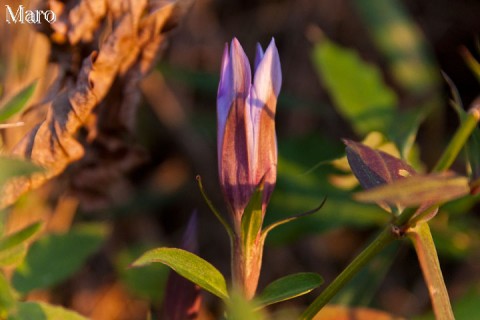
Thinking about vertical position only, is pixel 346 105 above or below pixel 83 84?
below

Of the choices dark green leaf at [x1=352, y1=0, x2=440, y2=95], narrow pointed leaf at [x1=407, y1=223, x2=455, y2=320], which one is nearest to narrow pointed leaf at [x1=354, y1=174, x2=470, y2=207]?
narrow pointed leaf at [x1=407, y1=223, x2=455, y2=320]

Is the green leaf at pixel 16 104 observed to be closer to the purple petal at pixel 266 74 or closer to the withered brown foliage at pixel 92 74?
the withered brown foliage at pixel 92 74

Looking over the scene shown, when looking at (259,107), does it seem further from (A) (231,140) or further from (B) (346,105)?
(B) (346,105)

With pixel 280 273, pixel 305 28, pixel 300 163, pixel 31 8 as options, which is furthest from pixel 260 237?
pixel 305 28

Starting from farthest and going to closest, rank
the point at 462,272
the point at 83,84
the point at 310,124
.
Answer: the point at 310,124
the point at 462,272
the point at 83,84

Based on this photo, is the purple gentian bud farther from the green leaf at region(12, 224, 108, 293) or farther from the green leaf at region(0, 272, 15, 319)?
the green leaf at region(12, 224, 108, 293)

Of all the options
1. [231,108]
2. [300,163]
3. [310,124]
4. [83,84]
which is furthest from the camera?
[310,124]

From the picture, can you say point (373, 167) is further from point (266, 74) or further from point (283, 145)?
point (283, 145)
